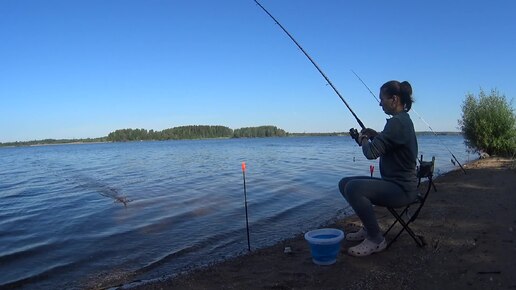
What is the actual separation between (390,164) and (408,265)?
1.36 m

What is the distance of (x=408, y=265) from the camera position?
520cm

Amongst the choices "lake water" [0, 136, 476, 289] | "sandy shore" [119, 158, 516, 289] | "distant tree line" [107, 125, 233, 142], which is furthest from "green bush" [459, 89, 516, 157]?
"distant tree line" [107, 125, 233, 142]

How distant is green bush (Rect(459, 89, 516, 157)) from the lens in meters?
23.8

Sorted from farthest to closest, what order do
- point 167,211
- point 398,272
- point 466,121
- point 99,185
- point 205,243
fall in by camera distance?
point 466,121, point 99,185, point 167,211, point 205,243, point 398,272

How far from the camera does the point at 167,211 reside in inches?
516

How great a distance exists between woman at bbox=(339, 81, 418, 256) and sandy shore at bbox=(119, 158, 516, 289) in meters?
0.62

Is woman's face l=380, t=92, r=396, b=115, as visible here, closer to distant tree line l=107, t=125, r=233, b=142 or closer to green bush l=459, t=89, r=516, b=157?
green bush l=459, t=89, r=516, b=157

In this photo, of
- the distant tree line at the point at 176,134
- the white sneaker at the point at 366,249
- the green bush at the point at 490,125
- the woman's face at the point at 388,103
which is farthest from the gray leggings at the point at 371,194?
the distant tree line at the point at 176,134

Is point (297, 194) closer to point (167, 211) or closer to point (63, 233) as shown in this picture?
point (167, 211)

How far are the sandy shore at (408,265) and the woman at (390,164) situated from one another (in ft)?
2.03

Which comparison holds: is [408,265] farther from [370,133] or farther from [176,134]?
[176,134]

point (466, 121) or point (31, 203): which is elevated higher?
point (466, 121)

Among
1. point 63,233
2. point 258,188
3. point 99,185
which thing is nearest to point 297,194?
point 258,188

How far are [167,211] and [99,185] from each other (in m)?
9.74
